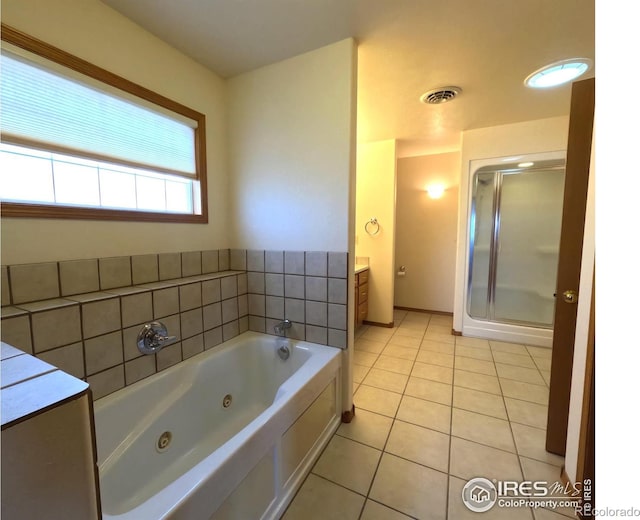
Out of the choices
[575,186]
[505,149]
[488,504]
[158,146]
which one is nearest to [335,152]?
[158,146]

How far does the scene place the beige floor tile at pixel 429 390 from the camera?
2.03 metres

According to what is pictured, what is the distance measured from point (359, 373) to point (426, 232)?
8.58 ft

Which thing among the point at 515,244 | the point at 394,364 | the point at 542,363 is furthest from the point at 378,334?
the point at 515,244

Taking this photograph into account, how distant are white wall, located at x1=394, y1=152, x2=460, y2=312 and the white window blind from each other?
333cm

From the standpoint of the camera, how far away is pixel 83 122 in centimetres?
135

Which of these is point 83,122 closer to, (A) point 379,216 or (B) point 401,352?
(A) point 379,216

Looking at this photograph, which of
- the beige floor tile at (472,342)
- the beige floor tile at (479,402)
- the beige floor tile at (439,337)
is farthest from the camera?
the beige floor tile at (439,337)

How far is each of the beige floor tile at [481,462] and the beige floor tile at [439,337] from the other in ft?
5.24

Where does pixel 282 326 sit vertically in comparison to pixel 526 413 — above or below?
above

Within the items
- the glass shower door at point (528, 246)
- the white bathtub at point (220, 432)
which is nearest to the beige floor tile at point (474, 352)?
the glass shower door at point (528, 246)

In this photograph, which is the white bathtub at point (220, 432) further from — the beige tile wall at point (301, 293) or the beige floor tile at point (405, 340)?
the beige floor tile at point (405, 340)

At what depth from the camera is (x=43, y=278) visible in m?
1.21
